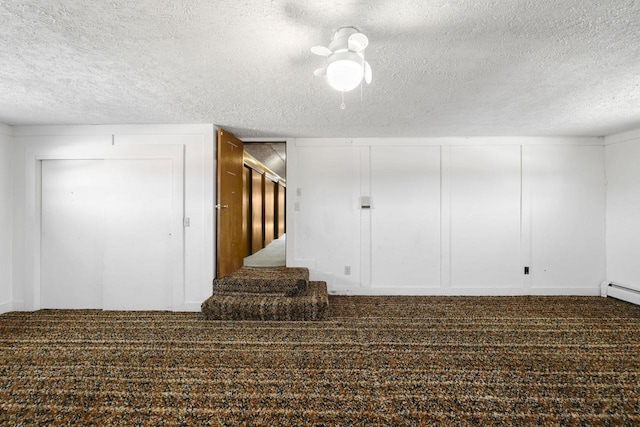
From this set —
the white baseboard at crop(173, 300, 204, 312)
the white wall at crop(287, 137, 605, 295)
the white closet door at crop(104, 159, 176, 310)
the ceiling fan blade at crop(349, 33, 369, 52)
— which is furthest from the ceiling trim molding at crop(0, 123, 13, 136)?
the ceiling fan blade at crop(349, 33, 369, 52)

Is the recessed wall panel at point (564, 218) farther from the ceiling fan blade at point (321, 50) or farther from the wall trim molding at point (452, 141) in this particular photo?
the ceiling fan blade at point (321, 50)


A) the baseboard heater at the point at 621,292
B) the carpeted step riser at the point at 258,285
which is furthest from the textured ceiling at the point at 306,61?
the baseboard heater at the point at 621,292

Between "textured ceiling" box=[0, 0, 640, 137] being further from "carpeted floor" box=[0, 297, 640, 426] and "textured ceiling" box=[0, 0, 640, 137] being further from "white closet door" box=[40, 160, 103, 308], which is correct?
"carpeted floor" box=[0, 297, 640, 426]

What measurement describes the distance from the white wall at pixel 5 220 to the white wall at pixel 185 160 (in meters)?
0.06

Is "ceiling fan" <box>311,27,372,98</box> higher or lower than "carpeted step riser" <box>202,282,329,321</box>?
higher

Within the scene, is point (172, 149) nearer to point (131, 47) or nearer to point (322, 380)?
point (131, 47)

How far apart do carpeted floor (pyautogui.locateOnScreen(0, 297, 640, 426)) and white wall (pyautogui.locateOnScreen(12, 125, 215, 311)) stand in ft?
1.77

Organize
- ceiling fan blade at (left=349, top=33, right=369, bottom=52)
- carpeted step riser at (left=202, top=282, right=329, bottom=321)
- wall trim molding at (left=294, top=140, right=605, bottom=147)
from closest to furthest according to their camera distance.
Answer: ceiling fan blade at (left=349, top=33, right=369, bottom=52)
carpeted step riser at (left=202, top=282, right=329, bottom=321)
wall trim molding at (left=294, top=140, right=605, bottom=147)

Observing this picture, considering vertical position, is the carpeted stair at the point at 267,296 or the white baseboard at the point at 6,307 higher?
the carpeted stair at the point at 267,296

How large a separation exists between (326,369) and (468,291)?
3.02 m

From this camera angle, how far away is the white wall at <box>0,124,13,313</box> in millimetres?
3688

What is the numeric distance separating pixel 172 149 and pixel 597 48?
4129 millimetres

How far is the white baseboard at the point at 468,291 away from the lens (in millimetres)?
4379

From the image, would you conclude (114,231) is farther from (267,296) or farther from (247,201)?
(247,201)
